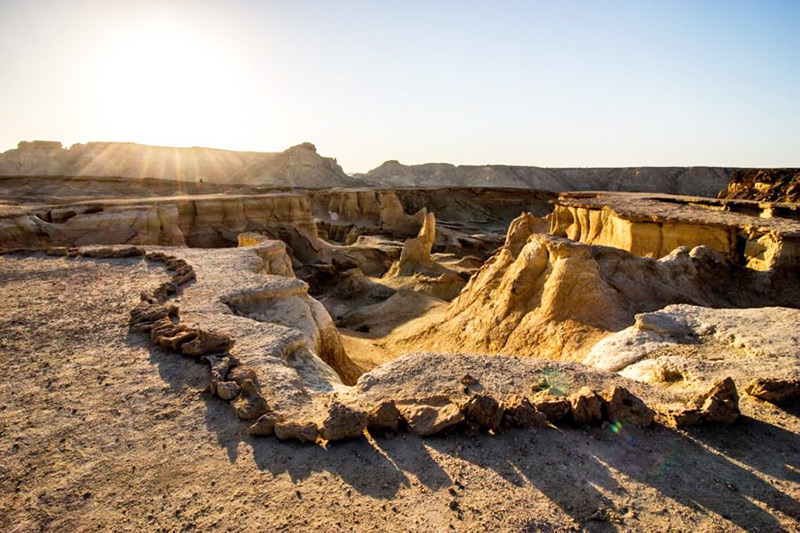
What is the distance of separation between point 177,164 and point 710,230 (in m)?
61.6

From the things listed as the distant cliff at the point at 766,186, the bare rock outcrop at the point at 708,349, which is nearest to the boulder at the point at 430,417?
the bare rock outcrop at the point at 708,349

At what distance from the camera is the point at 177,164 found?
5950 centimetres

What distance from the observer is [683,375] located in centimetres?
504

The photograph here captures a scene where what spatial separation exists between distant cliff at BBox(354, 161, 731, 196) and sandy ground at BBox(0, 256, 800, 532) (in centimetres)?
6654

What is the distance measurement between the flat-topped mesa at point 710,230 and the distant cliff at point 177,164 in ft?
128

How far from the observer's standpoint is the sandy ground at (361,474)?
2.99m

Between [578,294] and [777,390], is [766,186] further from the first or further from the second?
[777,390]

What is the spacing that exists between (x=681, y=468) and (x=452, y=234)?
31.2m

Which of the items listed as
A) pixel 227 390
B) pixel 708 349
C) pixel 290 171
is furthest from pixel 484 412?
pixel 290 171

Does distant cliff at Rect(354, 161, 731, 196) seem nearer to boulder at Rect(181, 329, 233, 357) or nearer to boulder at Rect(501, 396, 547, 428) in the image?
boulder at Rect(181, 329, 233, 357)

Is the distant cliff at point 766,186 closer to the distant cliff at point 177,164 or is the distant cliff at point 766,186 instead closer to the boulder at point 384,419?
the boulder at point 384,419

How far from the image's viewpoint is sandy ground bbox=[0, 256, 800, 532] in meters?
2.99

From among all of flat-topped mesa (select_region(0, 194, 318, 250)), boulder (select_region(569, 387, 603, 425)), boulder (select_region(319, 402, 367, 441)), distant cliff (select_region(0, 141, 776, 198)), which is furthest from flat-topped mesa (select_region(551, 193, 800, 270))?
distant cliff (select_region(0, 141, 776, 198))

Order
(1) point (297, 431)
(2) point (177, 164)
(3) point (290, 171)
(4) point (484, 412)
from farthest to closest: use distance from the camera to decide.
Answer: (3) point (290, 171), (2) point (177, 164), (4) point (484, 412), (1) point (297, 431)
